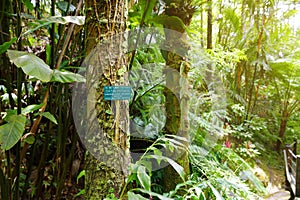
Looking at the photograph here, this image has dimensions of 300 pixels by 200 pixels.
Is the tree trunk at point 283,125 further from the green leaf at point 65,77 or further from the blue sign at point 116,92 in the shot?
the green leaf at point 65,77

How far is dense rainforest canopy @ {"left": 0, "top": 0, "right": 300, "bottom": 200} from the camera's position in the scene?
29.7 inches

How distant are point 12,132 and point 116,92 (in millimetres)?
311

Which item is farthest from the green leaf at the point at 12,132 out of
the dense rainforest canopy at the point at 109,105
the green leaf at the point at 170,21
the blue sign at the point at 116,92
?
the green leaf at the point at 170,21

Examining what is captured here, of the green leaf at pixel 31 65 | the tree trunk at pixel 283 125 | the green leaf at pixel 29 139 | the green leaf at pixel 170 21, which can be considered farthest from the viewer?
the tree trunk at pixel 283 125

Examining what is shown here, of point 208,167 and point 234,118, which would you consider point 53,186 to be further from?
point 234,118

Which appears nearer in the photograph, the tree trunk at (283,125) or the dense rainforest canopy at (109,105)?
the dense rainforest canopy at (109,105)

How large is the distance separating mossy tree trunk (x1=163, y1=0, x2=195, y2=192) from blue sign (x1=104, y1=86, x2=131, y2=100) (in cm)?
51

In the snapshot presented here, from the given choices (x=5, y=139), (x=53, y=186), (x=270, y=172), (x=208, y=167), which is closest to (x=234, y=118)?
(x=270, y=172)

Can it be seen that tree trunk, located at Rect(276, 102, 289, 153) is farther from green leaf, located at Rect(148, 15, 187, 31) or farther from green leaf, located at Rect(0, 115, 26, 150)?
green leaf, located at Rect(0, 115, 26, 150)

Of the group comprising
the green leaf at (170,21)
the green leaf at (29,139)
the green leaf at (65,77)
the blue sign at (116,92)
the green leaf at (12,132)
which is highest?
the green leaf at (170,21)

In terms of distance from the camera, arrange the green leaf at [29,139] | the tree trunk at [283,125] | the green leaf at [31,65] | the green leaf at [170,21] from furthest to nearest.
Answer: the tree trunk at [283,125] → the green leaf at [170,21] → the green leaf at [29,139] → the green leaf at [31,65]

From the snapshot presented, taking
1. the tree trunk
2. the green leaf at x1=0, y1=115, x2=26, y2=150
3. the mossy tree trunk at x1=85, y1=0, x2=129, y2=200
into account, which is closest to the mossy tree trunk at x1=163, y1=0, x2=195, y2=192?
the mossy tree trunk at x1=85, y1=0, x2=129, y2=200

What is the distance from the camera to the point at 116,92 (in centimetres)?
77

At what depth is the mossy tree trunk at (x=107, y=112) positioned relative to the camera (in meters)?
0.76
